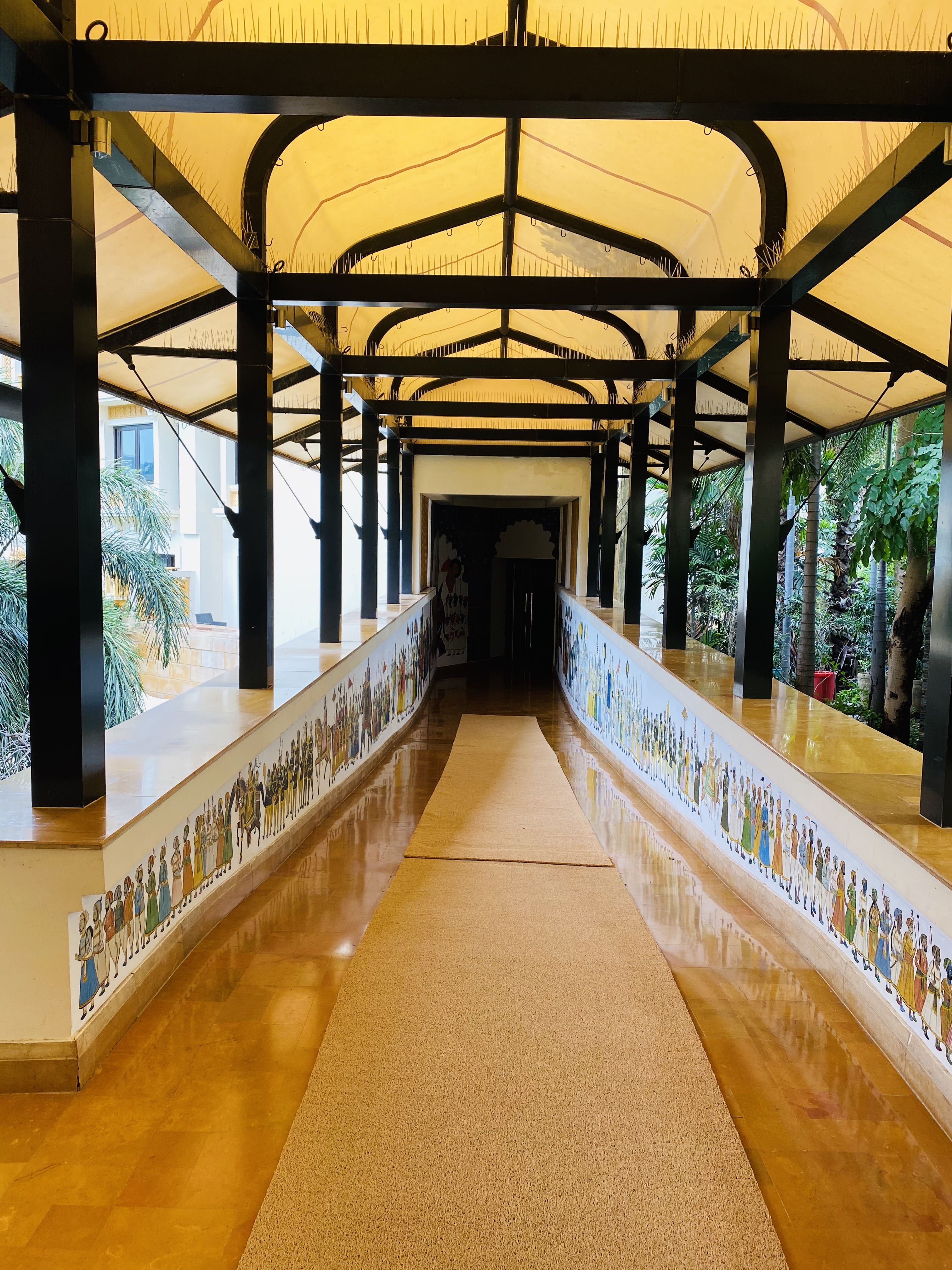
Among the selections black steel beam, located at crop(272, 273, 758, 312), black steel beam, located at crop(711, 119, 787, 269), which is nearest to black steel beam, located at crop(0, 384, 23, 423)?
black steel beam, located at crop(272, 273, 758, 312)

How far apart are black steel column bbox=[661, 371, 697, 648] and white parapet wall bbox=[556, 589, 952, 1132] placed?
1.21 ft

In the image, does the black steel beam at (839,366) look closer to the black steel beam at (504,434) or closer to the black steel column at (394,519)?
the black steel beam at (504,434)

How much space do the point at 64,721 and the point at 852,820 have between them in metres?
2.57

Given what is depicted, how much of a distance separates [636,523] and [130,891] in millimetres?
6661

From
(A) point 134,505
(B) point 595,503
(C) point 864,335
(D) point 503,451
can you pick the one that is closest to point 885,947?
(C) point 864,335

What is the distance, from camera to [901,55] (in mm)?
2742

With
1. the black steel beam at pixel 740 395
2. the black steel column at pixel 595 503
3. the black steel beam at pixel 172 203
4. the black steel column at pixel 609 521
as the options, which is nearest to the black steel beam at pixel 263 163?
the black steel beam at pixel 172 203

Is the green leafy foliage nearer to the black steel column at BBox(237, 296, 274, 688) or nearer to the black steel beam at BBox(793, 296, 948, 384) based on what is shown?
the black steel beam at BBox(793, 296, 948, 384)

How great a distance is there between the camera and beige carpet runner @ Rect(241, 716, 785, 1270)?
2.12 meters

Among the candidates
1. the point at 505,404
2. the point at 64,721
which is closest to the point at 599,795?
the point at 505,404

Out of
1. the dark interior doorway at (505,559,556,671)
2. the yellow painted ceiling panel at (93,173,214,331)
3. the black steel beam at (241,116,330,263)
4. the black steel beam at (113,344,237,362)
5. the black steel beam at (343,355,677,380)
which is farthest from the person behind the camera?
the dark interior doorway at (505,559,556,671)

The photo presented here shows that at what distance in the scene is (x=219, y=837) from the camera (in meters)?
3.92

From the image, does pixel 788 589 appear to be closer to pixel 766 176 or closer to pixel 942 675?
pixel 766 176

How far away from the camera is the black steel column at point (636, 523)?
332 inches
